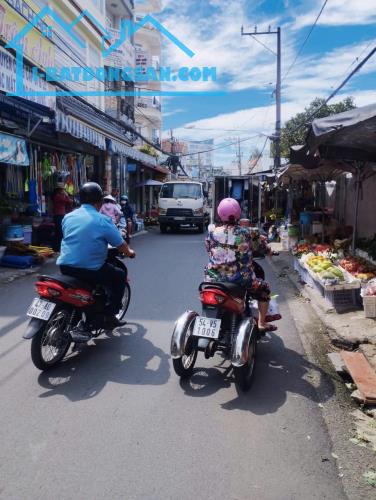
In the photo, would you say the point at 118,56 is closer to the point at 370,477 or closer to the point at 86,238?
the point at 86,238

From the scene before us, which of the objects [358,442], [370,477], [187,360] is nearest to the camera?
[370,477]

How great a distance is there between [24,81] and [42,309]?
24.8 ft

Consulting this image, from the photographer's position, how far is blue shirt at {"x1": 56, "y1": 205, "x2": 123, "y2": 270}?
4.69 metres

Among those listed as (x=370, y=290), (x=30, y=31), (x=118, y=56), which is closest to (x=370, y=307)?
(x=370, y=290)

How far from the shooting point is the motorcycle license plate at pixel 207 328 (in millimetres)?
4074

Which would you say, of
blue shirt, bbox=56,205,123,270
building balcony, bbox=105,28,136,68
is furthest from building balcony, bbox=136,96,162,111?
blue shirt, bbox=56,205,123,270

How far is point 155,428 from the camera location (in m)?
3.41

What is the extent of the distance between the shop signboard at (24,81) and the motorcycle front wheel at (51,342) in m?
6.55

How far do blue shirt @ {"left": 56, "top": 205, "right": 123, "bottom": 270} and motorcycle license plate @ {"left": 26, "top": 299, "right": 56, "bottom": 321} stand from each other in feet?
1.77

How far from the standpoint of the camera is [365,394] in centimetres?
391

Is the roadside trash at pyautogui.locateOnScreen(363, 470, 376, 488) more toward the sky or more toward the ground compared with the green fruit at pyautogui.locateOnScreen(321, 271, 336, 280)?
more toward the ground

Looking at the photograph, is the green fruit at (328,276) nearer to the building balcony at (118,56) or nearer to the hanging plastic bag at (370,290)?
the hanging plastic bag at (370,290)

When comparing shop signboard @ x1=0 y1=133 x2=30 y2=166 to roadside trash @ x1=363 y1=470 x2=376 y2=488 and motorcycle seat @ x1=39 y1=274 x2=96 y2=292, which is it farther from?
roadside trash @ x1=363 y1=470 x2=376 y2=488

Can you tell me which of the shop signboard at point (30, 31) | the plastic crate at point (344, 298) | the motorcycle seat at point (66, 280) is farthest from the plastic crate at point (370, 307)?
the shop signboard at point (30, 31)
